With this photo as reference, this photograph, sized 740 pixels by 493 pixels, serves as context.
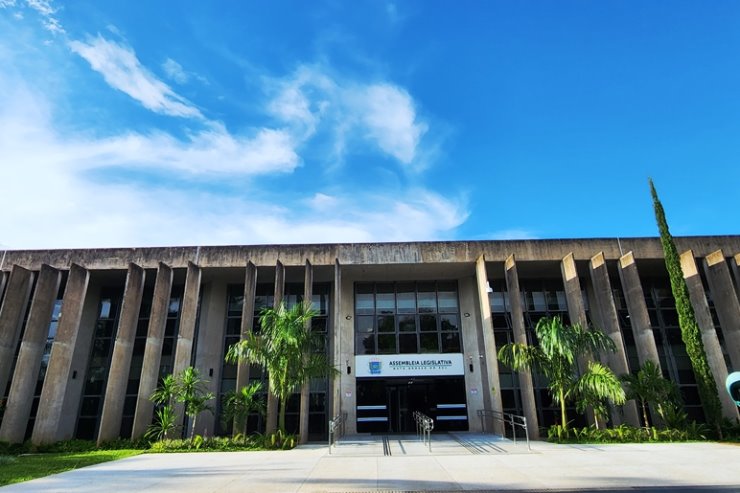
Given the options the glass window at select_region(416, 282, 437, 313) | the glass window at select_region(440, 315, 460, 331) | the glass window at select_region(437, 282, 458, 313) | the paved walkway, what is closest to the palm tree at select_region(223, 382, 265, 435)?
the paved walkway

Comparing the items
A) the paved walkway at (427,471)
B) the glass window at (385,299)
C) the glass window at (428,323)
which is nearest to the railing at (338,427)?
the paved walkway at (427,471)

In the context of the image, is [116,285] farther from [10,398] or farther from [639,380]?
[639,380]

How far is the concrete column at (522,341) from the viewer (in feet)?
48.2

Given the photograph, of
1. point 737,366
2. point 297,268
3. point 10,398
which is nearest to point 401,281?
point 297,268

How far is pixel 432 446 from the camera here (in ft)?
41.5

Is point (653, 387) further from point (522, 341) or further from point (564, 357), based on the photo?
point (522, 341)

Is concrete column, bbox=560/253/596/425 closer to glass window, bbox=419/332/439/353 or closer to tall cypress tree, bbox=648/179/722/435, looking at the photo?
tall cypress tree, bbox=648/179/722/435

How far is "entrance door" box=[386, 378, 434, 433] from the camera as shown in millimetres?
17578

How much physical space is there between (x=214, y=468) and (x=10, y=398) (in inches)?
431

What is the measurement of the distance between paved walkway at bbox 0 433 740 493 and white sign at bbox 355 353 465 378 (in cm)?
544

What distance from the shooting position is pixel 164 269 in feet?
55.6

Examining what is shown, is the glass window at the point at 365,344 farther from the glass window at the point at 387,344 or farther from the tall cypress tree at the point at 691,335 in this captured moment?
the tall cypress tree at the point at 691,335

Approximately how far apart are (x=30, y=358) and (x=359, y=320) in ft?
42.3

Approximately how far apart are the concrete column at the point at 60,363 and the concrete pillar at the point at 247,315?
625 centimetres
